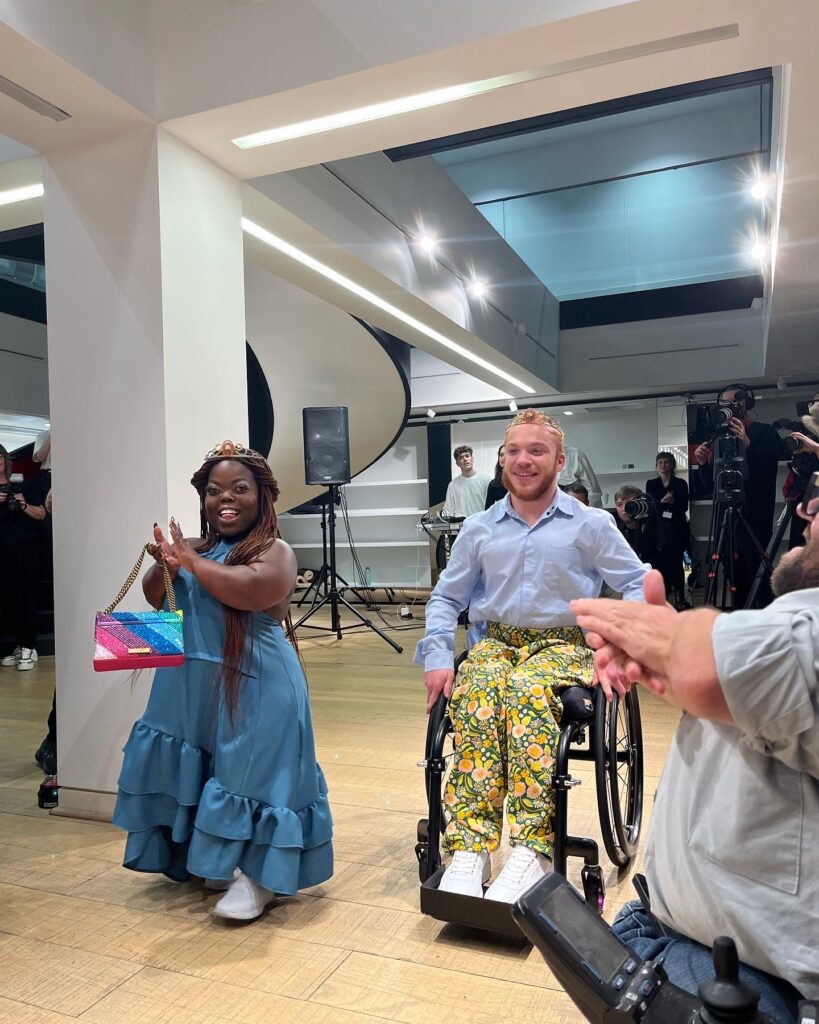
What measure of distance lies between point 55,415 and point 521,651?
173 cm

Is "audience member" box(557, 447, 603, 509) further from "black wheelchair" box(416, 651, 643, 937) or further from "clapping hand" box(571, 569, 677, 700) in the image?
"clapping hand" box(571, 569, 677, 700)

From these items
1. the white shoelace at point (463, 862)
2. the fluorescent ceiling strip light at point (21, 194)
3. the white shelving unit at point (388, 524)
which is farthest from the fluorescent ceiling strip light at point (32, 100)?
the white shelving unit at point (388, 524)

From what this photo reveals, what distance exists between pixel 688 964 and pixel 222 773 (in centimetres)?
125

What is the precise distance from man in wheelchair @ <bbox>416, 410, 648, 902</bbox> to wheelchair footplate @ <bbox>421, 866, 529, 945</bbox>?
20 millimetres

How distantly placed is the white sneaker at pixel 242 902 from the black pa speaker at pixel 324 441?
4.21 m

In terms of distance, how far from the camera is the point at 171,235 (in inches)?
99.1

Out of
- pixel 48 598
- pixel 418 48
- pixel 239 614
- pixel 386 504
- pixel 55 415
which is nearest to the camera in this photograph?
pixel 239 614

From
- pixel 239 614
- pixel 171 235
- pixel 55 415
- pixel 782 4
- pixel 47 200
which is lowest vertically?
pixel 239 614

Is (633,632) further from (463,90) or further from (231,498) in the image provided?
(463,90)

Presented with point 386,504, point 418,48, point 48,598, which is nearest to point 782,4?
point 418,48

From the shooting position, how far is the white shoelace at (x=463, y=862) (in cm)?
174

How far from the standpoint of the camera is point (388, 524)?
10102 mm

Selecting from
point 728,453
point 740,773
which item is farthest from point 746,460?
point 740,773

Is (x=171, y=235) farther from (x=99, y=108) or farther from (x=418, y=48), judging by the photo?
(x=418, y=48)
